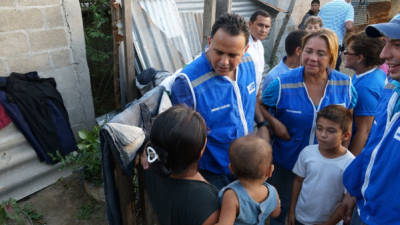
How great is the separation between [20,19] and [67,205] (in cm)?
196

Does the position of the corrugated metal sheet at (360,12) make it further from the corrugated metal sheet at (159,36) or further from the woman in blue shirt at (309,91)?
the woman in blue shirt at (309,91)

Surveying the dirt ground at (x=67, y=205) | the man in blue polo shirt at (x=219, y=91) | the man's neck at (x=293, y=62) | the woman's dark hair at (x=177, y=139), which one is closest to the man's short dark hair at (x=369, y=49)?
the man's neck at (x=293, y=62)

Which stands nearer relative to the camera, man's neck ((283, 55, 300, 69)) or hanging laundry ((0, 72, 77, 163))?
hanging laundry ((0, 72, 77, 163))

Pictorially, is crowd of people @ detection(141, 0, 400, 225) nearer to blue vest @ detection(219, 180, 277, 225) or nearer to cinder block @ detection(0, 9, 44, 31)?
blue vest @ detection(219, 180, 277, 225)

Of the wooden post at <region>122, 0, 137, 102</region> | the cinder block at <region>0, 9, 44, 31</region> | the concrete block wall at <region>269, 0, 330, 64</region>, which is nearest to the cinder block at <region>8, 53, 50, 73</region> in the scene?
the cinder block at <region>0, 9, 44, 31</region>

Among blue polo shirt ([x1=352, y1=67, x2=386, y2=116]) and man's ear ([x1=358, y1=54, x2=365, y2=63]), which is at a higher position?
man's ear ([x1=358, y1=54, x2=365, y2=63])

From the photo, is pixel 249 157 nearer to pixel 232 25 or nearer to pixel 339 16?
pixel 232 25

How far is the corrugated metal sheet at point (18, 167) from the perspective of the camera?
118 inches

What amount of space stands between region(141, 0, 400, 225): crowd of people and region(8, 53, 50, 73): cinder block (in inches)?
82.9

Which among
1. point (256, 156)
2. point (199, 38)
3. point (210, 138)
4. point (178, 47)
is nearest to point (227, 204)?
point (256, 156)

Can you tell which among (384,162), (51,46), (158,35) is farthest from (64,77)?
(384,162)

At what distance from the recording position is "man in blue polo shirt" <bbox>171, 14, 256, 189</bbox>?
1850 millimetres

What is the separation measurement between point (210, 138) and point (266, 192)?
529 millimetres

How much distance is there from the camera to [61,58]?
3.42 meters
